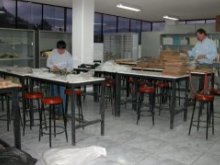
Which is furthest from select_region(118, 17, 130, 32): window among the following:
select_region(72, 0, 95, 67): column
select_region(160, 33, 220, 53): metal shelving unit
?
select_region(72, 0, 95, 67): column

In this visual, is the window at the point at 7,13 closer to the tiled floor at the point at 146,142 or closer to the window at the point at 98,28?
the window at the point at 98,28

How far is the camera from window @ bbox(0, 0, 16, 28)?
25.2 ft

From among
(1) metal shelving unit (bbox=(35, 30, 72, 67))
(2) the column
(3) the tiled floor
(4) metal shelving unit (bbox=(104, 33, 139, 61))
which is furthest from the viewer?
(4) metal shelving unit (bbox=(104, 33, 139, 61))

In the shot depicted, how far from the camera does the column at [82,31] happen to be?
23.5 ft

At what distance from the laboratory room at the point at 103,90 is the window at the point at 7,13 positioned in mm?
29

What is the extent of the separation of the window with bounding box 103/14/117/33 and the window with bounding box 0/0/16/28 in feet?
12.9

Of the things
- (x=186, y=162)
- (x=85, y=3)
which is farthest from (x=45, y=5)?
Result: (x=186, y=162)

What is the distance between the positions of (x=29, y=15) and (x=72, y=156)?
771 cm

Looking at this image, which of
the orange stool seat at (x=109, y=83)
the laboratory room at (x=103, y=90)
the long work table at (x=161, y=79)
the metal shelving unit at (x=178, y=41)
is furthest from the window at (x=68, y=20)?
the orange stool seat at (x=109, y=83)

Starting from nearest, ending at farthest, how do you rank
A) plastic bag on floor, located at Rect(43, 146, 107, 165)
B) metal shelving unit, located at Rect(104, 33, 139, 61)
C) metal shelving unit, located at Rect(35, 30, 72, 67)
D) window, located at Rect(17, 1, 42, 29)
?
plastic bag on floor, located at Rect(43, 146, 107, 165) → metal shelving unit, located at Rect(35, 30, 72, 67) → window, located at Rect(17, 1, 42, 29) → metal shelving unit, located at Rect(104, 33, 139, 61)

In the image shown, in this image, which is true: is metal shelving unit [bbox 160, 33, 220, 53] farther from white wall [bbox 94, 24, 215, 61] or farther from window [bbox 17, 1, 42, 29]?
window [bbox 17, 1, 42, 29]

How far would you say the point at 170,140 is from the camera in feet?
12.9

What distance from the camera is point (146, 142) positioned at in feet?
12.6

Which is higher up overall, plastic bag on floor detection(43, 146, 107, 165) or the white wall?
the white wall
